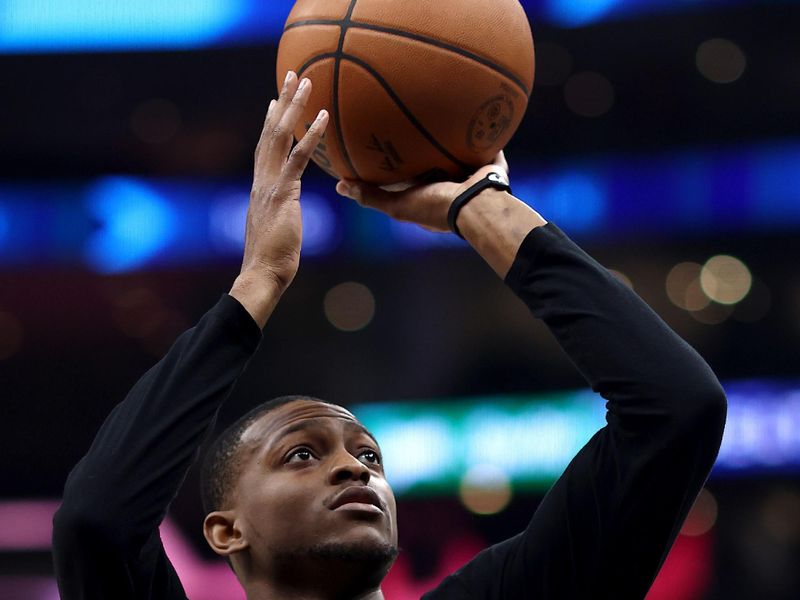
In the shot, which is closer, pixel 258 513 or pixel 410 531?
pixel 258 513

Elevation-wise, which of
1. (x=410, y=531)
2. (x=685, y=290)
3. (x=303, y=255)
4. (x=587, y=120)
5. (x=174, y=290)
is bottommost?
(x=410, y=531)

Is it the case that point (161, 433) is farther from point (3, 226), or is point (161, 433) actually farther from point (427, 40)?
point (3, 226)

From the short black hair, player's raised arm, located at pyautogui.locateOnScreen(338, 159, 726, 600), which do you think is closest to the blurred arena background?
the short black hair

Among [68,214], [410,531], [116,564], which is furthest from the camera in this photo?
[68,214]

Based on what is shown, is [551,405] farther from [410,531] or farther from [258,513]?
[258,513]

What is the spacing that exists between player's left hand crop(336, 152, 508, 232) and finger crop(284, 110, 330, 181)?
232 millimetres

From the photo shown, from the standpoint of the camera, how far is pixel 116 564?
2273mm

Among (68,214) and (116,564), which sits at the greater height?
(68,214)

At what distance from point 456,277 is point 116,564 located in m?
7.50

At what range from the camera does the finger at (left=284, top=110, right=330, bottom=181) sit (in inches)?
105

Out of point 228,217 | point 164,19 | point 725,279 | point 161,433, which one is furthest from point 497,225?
point 725,279

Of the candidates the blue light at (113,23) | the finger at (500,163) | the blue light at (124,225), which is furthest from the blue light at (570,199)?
the finger at (500,163)

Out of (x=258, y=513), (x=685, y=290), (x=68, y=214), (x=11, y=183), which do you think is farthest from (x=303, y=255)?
(x=258, y=513)

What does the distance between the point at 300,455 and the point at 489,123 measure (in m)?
0.90
